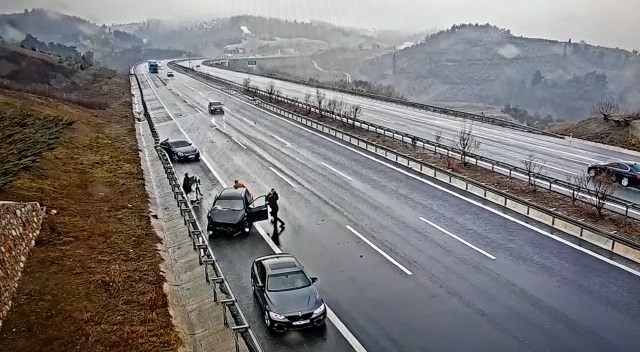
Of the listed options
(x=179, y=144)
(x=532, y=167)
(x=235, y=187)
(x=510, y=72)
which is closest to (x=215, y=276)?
(x=235, y=187)

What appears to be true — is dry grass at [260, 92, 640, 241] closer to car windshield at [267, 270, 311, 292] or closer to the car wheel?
the car wheel

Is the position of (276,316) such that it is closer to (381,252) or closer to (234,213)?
(381,252)

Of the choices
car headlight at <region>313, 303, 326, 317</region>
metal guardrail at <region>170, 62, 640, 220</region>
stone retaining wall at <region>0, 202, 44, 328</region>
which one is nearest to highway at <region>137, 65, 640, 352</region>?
car headlight at <region>313, 303, 326, 317</region>

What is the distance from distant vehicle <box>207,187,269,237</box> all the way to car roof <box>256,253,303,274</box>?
458cm

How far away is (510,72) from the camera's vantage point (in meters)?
146

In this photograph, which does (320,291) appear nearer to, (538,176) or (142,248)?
(142,248)

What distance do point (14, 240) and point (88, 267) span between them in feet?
6.98

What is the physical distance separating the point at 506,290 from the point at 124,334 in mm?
10532

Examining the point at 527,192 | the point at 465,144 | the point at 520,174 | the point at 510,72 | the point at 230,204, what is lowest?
the point at 230,204

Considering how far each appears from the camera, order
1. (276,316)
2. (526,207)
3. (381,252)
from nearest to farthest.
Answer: (276,316), (381,252), (526,207)

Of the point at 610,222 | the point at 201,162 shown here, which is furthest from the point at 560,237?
the point at 201,162

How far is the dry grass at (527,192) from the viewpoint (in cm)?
1927

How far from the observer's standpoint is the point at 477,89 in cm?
14175

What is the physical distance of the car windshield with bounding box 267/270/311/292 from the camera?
13.3m
